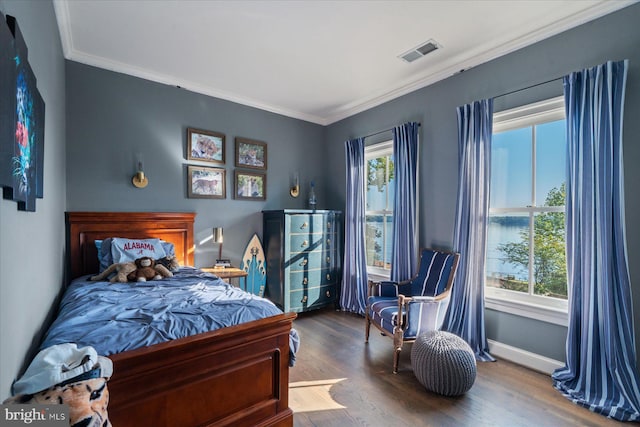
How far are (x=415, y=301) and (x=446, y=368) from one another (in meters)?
0.59

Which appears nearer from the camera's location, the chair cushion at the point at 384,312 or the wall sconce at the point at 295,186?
the chair cushion at the point at 384,312

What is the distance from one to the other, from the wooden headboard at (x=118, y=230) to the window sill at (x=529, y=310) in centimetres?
323

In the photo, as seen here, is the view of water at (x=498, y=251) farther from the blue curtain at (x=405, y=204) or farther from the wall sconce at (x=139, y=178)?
the wall sconce at (x=139, y=178)

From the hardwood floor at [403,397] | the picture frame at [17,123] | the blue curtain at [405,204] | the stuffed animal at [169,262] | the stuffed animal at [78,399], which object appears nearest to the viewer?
the picture frame at [17,123]

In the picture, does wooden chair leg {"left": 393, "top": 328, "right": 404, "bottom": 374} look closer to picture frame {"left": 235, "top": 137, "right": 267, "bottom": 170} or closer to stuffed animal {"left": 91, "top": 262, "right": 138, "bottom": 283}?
stuffed animal {"left": 91, "top": 262, "right": 138, "bottom": 283}

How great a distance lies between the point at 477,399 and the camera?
2.14 meters

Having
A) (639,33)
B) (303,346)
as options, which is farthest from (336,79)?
(303,346)

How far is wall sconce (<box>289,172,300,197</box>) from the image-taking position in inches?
178

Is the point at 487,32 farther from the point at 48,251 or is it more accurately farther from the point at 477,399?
the point at 48,251

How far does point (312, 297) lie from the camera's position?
4.00 m

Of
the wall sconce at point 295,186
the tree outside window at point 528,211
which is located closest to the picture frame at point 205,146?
the wall sconce at point 295,186

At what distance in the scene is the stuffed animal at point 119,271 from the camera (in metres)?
2.56

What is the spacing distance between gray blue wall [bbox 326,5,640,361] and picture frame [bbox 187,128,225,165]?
193 cm

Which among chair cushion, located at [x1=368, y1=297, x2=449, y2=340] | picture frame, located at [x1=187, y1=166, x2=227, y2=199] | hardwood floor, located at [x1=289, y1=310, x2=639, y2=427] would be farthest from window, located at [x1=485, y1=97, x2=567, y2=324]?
picture frame, located at [x1=187, y1=166, x2=227, y2=199]
